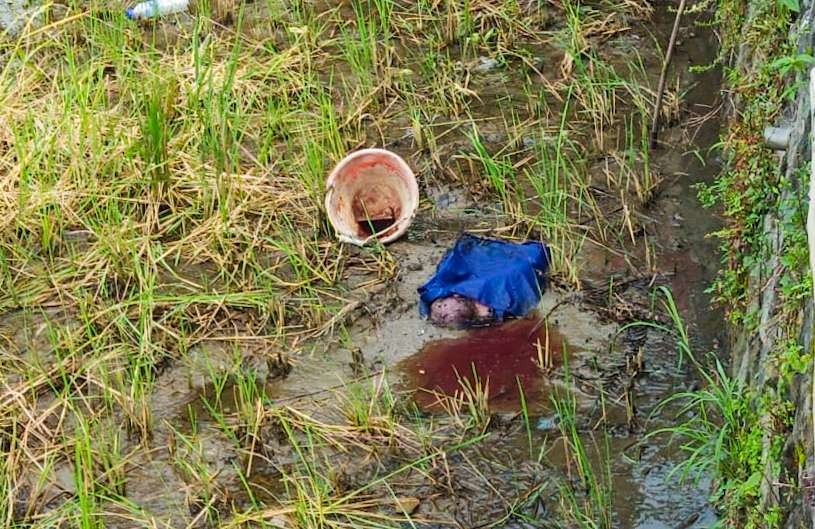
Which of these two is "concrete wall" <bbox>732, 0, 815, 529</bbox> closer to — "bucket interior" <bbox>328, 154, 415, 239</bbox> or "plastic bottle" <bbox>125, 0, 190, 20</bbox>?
"bucket interior" <bbox>328, 154, 415, 239</bbox>

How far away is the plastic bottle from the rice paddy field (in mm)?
61

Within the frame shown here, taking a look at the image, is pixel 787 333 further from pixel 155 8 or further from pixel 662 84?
pixel 155 8

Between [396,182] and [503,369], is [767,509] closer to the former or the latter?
[503,369]

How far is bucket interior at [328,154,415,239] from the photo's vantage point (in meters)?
4.76

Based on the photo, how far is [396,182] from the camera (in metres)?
4.88

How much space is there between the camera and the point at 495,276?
4320 mm

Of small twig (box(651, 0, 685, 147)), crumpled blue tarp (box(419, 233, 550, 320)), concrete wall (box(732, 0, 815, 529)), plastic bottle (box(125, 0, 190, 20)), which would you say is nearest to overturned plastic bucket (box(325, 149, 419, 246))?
crumpled blue tarp (box(419, 233, 550, 320))

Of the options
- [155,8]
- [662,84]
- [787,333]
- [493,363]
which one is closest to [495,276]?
[493,363]

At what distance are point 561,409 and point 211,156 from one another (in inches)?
78.0

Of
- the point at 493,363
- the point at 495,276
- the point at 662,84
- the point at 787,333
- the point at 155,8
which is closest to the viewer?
the point at 787,333

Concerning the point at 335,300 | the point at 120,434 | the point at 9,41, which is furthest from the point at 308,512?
the point at 9,41

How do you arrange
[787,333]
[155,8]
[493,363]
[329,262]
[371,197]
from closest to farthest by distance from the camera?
[787,333] < [493,363] < [329,262] < [371,197] < [155,8]

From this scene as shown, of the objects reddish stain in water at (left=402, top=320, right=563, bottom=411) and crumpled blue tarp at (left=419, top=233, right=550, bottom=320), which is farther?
crumpled blue tarp at (left=419, top=233, right=550, bottom=320)

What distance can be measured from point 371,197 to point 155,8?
185cm
